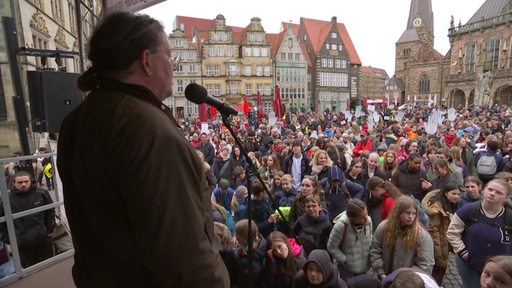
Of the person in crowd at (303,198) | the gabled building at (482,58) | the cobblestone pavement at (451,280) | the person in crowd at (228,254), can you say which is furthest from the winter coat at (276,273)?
the gabled building at (482,58)

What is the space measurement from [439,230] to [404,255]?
892 millimetres

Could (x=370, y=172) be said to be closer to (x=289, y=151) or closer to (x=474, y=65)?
(x=289, y=151)

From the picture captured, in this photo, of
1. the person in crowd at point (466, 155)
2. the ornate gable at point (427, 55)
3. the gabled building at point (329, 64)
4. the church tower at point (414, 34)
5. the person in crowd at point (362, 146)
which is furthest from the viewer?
the church tower at point (414, 34)

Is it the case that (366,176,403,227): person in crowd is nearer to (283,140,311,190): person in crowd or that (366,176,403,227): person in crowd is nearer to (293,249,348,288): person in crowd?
(293,249,348,288): person in crowd

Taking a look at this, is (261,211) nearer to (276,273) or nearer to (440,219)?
(276,273)

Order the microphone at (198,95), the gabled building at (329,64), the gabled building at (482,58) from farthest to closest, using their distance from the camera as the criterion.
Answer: the gabled building at (329,64) < the gabled building at (482,58) < the microphone at (198,95)

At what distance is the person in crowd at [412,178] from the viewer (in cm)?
521

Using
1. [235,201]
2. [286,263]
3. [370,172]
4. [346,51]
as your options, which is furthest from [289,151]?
[346,51]

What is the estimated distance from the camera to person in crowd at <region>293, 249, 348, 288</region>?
2898 millimetres

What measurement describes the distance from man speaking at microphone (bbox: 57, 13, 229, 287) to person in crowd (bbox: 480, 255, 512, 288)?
2335 mm

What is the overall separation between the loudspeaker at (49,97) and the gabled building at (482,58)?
56535mm

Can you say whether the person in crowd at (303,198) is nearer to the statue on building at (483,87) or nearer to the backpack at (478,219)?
the backpack at (478,219)

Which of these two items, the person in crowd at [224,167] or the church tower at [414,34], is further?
the church tower at [414,34]

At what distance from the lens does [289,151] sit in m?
8.11
